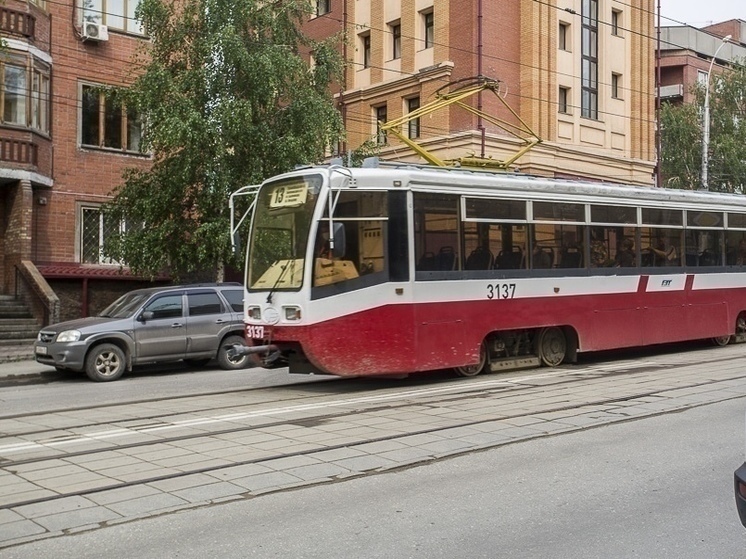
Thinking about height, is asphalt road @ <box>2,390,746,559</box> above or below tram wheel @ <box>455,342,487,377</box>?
below

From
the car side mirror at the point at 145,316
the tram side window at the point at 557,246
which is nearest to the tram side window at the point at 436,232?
the tram side window at the point at 557,246

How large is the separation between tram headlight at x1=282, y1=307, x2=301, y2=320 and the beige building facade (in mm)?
17600

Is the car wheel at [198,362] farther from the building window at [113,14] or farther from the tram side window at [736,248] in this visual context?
the building window at [113,14]

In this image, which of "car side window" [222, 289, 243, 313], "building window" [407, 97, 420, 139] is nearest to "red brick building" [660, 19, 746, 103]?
"building window" [407, 97, 420, 139]

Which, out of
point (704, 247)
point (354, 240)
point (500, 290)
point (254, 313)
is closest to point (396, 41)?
point (704, 247)

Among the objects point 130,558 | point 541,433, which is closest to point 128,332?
point 541,433

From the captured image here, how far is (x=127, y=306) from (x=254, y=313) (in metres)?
4.82

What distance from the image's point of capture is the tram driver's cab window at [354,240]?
11.4 metres

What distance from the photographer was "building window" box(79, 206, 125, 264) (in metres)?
23.8

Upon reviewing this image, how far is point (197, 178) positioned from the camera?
62.2ft

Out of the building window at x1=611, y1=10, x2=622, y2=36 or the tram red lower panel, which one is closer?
the tram red lower panel

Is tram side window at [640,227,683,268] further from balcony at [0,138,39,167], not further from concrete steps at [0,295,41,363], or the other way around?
balcony at [0,138,39,167]

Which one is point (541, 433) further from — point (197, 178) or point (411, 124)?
point (411, 124)

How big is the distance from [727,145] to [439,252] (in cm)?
3131
